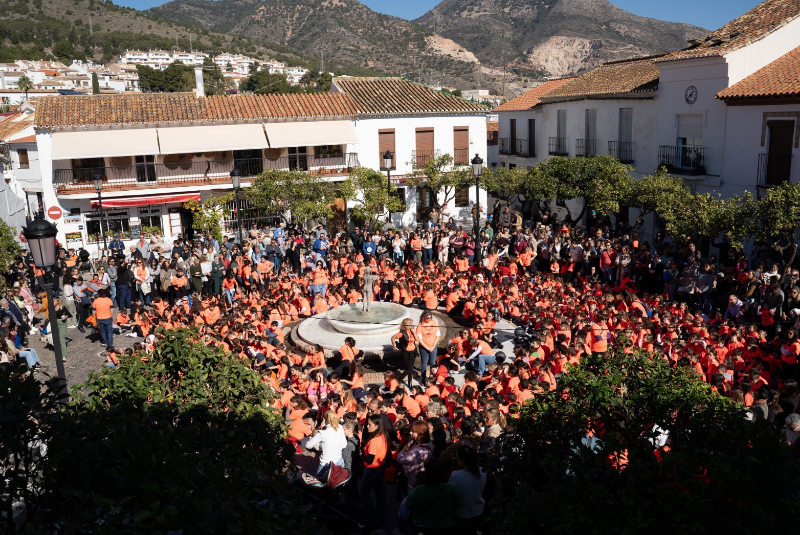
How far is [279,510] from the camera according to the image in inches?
143

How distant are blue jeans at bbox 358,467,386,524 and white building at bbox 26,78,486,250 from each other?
2045 centimetres

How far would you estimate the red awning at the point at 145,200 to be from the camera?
2538cm

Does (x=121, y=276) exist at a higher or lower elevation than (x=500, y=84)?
lower

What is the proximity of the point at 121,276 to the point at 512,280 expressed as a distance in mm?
9578

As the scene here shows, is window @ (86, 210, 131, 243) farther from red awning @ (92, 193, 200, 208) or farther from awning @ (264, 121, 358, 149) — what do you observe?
awning @ (264, 121, 358, 149)

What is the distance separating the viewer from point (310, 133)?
90.6ft

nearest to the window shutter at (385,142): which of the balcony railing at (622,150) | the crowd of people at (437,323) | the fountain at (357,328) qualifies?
the crowd of people at (437,323)

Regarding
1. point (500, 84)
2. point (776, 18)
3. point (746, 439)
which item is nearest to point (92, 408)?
point (746, 439)

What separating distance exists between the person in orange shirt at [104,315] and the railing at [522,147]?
24.1m

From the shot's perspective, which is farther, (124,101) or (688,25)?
(688,25)

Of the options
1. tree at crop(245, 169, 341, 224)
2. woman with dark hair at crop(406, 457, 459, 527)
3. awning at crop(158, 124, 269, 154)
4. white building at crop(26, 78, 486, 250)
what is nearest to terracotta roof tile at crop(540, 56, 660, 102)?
white building at crop(26, 78, 486, 250)

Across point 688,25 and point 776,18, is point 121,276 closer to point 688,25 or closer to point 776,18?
point 776,18

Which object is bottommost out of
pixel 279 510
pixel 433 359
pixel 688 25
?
pixel 433 359

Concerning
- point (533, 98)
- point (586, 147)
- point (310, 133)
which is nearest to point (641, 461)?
point (310, 133)
